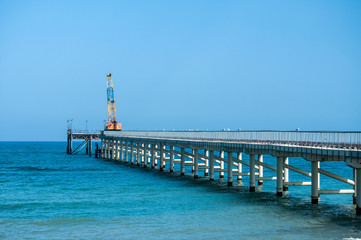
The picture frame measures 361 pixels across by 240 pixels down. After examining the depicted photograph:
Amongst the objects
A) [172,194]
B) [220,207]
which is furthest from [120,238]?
[172,194]

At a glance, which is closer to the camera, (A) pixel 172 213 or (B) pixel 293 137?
(A) pixel 172 213

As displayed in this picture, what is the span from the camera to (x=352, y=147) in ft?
92.8

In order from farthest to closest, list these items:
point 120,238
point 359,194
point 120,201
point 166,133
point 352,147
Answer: point 166,133
point 120,201
point 352,147
point 359,194
point 120,238

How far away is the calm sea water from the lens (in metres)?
24.6

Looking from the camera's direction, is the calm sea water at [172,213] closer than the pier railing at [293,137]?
Yes

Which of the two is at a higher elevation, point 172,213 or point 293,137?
point 293,137

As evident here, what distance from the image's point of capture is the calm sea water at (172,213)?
24.6 metres

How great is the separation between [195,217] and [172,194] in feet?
32.4

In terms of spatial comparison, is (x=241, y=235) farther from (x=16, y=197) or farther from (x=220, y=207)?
(x=16, y=197)

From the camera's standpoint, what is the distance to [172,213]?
30016 mm

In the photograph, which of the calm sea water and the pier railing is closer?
the calm sea water

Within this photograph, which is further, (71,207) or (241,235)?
(71,207)

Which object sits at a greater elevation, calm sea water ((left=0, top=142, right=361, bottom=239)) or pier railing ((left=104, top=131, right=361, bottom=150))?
pier railing ((left=104, top=131, right=361, bottom=150))

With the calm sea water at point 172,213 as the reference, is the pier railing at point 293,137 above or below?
above
